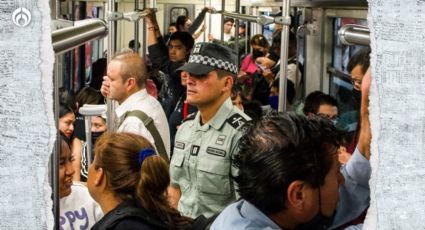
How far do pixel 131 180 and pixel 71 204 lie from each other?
1.86 ft

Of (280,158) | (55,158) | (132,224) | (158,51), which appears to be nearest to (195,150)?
(132,224)

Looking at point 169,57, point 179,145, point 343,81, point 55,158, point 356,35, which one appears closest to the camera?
point 356,35

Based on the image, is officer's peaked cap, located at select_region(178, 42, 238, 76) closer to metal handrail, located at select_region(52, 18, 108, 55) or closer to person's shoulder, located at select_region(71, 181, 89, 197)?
person's shoulder, located at select_region(71, 181, 89, 197)

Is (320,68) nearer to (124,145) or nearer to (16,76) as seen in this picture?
(124,145)

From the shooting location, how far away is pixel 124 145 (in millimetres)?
2451

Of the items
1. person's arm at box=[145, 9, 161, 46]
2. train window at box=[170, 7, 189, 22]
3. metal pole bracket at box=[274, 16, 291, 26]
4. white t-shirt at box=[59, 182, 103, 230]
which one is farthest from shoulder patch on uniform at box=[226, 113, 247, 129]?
train window at box=[170, 7, 189, 22]

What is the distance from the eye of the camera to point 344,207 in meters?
1.74

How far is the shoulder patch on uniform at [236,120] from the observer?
3062mm

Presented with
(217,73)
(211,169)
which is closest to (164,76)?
(217,73)

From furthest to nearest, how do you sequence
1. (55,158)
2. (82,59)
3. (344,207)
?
(82,59), (344,207), (55,158)

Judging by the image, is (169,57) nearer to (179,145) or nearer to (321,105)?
(321,105)

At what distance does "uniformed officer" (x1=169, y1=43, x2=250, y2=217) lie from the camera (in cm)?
300

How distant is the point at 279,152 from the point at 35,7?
0.75 meters

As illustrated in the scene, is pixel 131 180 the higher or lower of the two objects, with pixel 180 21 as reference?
lower
